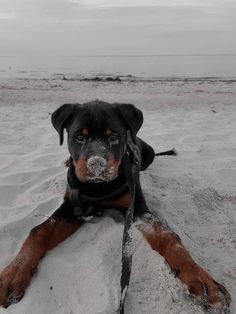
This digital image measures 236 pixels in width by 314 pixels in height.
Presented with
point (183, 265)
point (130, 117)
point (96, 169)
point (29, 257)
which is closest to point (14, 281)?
point (29, 257)

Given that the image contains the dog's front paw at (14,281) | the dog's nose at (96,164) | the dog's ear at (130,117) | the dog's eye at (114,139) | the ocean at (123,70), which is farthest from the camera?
the ocean at (123,70)

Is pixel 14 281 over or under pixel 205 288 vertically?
under

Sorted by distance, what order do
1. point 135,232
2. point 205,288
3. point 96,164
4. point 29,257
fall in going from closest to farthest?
point 205,288 < point 29,257 < point 96,164 < point 135,232

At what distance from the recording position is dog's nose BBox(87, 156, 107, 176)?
2980 millimetres

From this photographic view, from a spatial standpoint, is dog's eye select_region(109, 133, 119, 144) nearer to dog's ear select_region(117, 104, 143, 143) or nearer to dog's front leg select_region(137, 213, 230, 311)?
dog's ear select_region(117, 104, 143, 143)

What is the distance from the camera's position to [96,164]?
298 cm

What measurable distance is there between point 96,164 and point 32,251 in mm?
777

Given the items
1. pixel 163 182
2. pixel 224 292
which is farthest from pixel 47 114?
pixel 224 292

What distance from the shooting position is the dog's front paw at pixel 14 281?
8.63ft

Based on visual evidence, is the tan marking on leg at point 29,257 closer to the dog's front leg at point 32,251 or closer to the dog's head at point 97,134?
the dog's front leg at point 32,251

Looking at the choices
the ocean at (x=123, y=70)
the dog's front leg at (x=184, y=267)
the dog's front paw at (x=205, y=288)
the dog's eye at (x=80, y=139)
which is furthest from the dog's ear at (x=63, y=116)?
the ocean at (x=123, y=70)

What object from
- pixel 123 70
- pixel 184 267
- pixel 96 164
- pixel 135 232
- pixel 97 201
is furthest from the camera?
pixel 123 70

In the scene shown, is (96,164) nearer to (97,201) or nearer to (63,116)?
(97,201)

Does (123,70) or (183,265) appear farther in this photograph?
(123,70)
